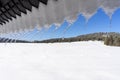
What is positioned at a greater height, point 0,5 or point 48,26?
point 0,5

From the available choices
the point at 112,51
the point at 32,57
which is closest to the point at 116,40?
the point at 112,51

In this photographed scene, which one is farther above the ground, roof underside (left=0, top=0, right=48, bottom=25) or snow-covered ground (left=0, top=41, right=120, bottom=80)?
roof underside (left=0, top=0, right=48, bottom=25)

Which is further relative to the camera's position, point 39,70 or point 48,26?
point 39,70

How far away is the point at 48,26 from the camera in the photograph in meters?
2.51

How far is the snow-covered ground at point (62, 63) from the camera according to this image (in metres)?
53.1

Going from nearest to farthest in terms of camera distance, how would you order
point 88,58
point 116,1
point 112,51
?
point 116,1
point 112,51
point 88,58

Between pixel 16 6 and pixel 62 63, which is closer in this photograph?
pixel 16 6

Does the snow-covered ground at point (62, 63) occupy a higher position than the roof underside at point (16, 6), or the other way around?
the roof underside at point (16, 6)

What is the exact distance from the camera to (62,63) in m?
68.1

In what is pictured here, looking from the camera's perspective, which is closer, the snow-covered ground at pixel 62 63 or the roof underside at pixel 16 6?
the roof underside at pixel 16 6

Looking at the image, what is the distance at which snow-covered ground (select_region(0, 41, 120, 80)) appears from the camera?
174 feet

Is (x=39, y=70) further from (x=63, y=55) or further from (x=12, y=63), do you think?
(x=63, y=55)

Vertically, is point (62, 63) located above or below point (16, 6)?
below

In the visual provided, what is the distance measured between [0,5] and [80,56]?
227 ft
